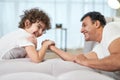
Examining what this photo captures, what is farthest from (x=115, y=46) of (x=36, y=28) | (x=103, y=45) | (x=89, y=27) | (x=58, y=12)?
(x=58, y=12)

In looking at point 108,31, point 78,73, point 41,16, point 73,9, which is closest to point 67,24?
point 73,9

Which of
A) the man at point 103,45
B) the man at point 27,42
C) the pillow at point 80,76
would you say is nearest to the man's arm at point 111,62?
the man at point 103,45

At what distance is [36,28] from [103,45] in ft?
1.56

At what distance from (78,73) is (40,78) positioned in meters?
0.18

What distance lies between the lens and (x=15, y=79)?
1054 millimetres

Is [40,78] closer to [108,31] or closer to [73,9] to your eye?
[108,31]

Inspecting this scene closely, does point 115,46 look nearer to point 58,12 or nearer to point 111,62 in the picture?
point 111,62

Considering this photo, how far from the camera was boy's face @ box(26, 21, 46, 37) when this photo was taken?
1663 mm

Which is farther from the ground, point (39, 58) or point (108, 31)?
point (108, 31)

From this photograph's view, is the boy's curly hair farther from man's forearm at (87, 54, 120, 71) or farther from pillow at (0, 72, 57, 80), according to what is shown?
pillow at (0, 72, 57, 80)

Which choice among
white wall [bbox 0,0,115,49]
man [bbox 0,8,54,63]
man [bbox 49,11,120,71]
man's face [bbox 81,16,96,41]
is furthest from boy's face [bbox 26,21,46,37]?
white wall [bbox 0,0,115,49]

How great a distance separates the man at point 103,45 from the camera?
4.15ft

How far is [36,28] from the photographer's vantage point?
1.67 meters

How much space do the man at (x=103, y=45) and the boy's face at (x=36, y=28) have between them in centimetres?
16
